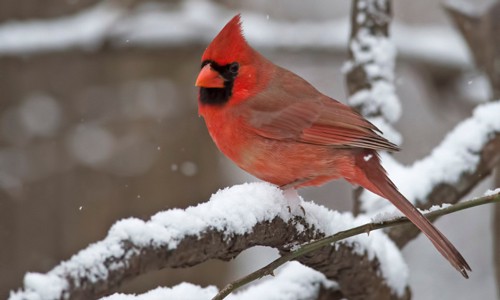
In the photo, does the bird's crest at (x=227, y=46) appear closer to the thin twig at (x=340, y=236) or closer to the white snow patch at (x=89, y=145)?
the thin twig at (x=340, y=236)

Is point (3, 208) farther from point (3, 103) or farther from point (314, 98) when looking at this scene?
point (314, 98)

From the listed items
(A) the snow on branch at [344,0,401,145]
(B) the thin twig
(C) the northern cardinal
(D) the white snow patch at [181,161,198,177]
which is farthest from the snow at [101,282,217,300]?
(D) the white snow patch at [181,161,198,177]

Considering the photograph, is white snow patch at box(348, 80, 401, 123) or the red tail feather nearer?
the red tail feather

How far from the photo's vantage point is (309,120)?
2.53 metres

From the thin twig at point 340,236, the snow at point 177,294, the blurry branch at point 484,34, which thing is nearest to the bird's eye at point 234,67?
the snow at point 177,294

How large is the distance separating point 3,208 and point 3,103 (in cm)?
69

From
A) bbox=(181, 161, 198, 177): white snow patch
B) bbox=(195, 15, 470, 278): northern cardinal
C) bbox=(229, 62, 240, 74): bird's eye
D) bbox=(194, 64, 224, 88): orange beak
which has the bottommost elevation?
bbox=(195, 15, 470, 278): northern cardinal

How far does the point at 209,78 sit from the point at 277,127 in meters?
0.25

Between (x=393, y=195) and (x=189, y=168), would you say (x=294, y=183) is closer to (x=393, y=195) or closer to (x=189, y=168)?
(x=393, y=195)

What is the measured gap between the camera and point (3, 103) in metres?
5.27

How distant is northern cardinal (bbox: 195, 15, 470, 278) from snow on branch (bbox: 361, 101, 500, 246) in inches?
9.1

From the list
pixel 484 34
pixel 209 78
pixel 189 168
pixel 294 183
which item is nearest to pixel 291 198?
pixel 294 183

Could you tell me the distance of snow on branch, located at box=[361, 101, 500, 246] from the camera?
2.58 meters

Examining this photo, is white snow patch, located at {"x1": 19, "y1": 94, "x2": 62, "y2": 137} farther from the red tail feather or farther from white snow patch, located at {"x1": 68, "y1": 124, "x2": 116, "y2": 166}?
the red tail feather
